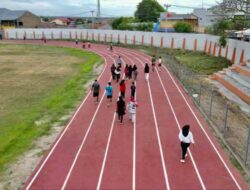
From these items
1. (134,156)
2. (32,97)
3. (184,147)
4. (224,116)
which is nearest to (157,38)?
(32,97)

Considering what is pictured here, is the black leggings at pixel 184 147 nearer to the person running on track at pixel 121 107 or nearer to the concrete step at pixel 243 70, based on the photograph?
the person running on track at pixel 121 107

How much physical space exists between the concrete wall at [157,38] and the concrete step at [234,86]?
458 centimetres

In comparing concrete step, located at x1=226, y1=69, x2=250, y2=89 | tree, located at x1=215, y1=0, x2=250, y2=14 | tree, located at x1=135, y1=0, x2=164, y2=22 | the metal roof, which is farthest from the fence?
tree, located at x1=135, y1=0, x2=164, y2=22

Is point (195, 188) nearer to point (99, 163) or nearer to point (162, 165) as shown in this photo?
point (162, 165)

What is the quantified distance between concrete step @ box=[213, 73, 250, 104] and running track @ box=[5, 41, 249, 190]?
5.05 meters

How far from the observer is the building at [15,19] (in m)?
88.7

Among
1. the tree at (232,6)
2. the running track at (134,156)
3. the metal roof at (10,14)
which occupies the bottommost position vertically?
the running track at (134,156)

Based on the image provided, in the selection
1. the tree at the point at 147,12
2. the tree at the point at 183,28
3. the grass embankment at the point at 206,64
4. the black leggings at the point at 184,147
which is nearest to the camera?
the black leggings at the point at 184,147

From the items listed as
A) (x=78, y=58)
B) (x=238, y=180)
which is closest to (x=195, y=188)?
(x=238, y=180)

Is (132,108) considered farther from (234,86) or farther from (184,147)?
(234,86)

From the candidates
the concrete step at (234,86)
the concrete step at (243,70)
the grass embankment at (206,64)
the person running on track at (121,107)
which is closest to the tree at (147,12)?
the grass embankment at (206,64)

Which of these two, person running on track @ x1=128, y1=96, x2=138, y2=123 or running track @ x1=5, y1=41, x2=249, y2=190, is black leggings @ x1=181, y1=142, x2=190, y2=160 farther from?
person running on track @ x1=128, y1=96, x2=138, y2=123

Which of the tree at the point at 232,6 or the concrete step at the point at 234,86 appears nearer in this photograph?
the concrete step at the point at 234,86

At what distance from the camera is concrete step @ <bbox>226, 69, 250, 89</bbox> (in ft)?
79.7
